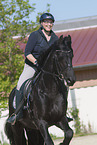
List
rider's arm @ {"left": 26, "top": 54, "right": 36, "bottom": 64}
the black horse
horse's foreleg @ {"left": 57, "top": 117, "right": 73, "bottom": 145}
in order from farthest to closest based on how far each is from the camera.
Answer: rider's arm @ {"left": 26, "top": 54, "right": 36, "bottom": 64}
horse's foreleg @ {"left": 57, "top": 117, "right": 73, "bottom": 145}
the black horse

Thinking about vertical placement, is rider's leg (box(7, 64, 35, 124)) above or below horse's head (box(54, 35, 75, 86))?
below

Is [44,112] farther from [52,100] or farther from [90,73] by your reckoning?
[90,73]

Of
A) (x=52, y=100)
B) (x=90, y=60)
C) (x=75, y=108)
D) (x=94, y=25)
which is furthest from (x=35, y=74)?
(x=94, y=25)

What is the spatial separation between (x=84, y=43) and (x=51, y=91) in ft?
53.5

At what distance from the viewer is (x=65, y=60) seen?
5.96m

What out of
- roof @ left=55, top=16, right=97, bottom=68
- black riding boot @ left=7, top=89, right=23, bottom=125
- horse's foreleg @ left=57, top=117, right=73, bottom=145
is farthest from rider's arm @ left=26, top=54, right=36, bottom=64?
roof @ left=55, top=16, right=97, bottom=68

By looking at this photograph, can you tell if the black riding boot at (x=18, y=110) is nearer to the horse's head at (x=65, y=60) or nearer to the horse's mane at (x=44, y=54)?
the horse's mane at (x=44, y=54)

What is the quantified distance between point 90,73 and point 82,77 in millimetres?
563

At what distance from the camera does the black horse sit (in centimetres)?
609

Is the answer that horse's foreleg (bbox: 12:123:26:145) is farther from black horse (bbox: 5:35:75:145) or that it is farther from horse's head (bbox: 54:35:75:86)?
horse's head (bbox: 54:35:75:86)

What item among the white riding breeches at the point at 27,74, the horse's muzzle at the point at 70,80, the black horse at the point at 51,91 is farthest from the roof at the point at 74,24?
the horse's muzzle at the point at 70,80

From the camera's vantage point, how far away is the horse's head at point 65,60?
5805 mm

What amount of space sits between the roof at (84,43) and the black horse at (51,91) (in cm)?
1324

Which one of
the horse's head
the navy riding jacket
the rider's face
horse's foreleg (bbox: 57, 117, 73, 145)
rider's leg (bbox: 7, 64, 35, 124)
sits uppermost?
the rider's face
